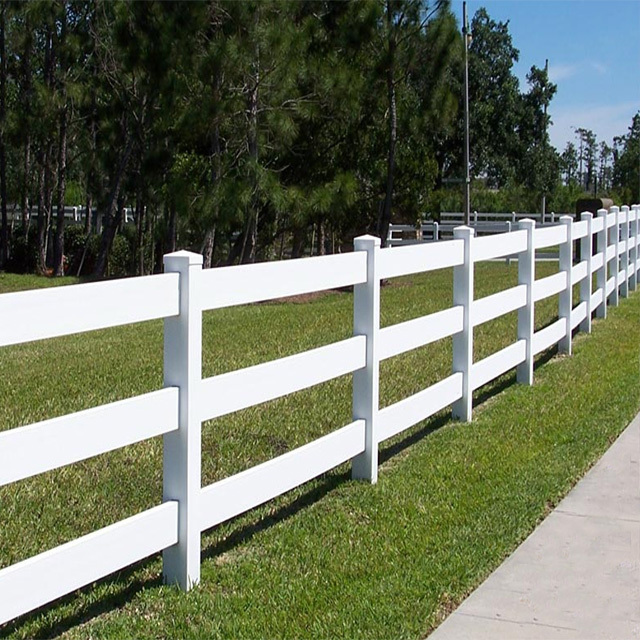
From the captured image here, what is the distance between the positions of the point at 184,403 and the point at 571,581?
193 cm

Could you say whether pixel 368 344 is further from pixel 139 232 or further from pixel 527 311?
pixel 139 232

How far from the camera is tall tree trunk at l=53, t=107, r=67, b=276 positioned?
2887 centimetres

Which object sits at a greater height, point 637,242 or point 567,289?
point 637,242

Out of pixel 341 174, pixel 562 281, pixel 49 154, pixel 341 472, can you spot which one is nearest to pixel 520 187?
pixel 49 154

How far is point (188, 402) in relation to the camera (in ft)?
15.0

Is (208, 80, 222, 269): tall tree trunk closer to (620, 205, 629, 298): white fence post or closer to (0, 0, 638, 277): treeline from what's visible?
(0, 0, 638, 277): treeline

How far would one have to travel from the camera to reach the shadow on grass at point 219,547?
436 centimetres

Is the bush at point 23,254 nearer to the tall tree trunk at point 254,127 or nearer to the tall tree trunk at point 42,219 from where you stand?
the tall tree trunk at point 42,219

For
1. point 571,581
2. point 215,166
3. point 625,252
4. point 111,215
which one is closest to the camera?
point 571,581

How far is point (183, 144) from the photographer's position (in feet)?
78.6

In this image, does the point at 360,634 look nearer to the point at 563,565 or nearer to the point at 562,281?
the point at 563,565

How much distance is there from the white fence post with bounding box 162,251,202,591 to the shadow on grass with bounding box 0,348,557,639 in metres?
0.28

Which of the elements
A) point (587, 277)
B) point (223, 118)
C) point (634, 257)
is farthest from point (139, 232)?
point (587, 277)

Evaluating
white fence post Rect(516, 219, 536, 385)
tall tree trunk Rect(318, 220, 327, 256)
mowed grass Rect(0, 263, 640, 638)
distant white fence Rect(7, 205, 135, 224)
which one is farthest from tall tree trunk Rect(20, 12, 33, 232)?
white fence post Rect(516, 219, 536, 385)
